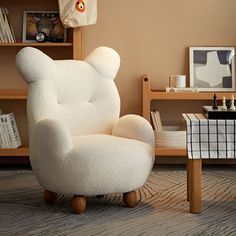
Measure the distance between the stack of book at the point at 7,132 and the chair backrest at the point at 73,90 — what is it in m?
0.91

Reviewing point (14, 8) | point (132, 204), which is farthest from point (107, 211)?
point (14, 8)

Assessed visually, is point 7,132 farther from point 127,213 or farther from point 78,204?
point 127,213

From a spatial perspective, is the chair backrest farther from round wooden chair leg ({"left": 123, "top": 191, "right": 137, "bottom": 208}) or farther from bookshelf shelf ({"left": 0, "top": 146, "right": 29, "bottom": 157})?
bookshelf shelf ({"left": 0, "top": 146, "right": 29, "bottom": 157})

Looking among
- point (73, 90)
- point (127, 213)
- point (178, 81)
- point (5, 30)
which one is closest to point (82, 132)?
point (73, 90)

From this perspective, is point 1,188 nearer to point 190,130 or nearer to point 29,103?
point 29,103

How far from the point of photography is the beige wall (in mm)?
3809

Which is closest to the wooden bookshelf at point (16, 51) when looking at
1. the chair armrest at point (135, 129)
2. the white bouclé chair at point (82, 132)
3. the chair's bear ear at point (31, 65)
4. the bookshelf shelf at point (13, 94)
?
the bookshelf shelf at point (13, 94)

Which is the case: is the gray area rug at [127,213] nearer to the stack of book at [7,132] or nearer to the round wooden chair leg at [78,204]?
the round wooden chair leg at [78,204]

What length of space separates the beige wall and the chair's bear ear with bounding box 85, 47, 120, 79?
838mm

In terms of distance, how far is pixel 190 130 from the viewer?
238 centimetres

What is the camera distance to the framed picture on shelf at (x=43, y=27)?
373 centimetres

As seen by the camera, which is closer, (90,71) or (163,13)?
(90,71)

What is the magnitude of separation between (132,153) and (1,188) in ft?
3.66

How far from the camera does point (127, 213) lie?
8.14ft
